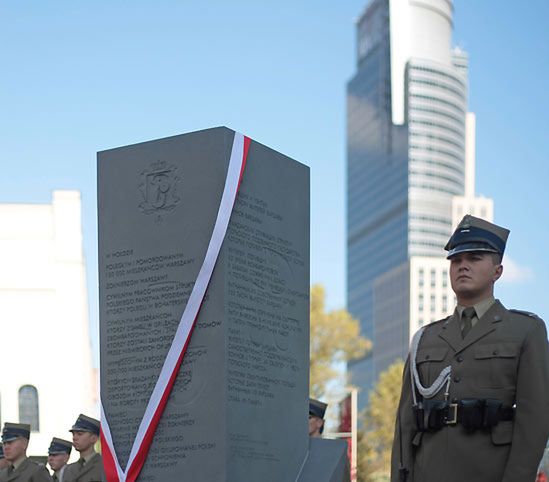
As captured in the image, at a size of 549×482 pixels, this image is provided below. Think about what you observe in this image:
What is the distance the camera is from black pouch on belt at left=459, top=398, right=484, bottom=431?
243 inches

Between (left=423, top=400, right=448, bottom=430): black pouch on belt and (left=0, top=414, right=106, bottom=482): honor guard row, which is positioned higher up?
(left=423, top=400, right=448, bottom=430): black pouch on belt

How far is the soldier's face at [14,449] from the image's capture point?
44.9 ft

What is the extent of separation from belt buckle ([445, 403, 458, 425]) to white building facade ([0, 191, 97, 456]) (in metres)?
45.4

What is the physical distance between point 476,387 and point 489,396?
3.5 inches

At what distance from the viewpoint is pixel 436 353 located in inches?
257

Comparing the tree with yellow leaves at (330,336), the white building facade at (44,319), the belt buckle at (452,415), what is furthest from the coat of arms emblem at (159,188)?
the white building facade at (44,319)

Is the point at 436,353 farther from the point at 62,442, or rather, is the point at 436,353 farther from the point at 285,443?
the point at 62,442

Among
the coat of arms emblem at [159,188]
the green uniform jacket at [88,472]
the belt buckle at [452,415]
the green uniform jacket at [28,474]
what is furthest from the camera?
the green uniform jacket at [88,472]

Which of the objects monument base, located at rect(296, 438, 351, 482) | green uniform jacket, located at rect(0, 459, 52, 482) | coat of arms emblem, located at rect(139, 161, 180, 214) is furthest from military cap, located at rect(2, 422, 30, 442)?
coat of arms emblem, located at rect(139, 161, 180, 214)

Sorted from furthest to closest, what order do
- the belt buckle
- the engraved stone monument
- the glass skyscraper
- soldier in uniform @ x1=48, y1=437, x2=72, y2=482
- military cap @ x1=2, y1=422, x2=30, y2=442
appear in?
the glass skyscraper
soldier in uniform @ x1=48, y1=437, x2=72, y2=482
military cap @ x1=2, y1=422, x2=30, y2=442
the engraved stone monument
the belt buckle

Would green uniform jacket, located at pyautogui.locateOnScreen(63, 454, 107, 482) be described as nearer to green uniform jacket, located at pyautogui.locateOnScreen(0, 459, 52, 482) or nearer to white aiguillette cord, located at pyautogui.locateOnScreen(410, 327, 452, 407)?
green uniform jacket, located at pyautogui.locateOnScreen(0, 459, 52, 482)

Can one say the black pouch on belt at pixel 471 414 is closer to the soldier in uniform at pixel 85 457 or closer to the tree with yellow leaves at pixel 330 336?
the soldier in uniform at pixel 85 457

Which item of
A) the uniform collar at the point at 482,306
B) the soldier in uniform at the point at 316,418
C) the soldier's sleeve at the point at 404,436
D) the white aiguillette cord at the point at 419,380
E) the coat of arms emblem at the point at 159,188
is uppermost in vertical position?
the coat of arms emblem at the point at 159,188

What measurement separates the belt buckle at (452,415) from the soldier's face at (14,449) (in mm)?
8412
